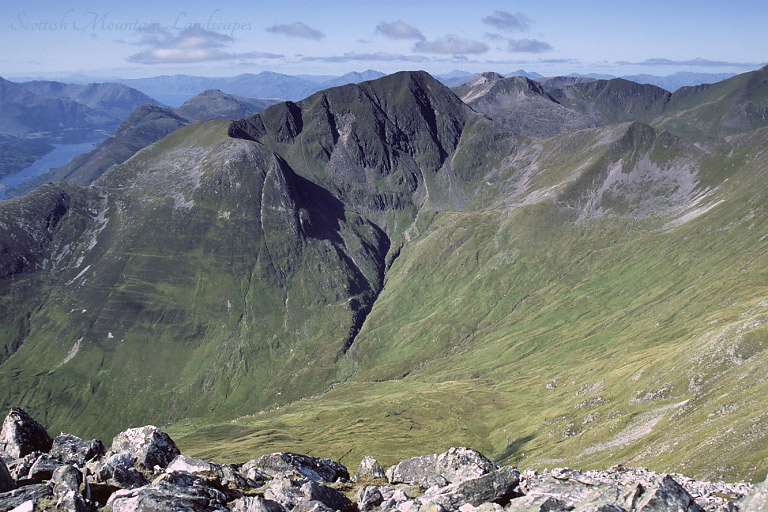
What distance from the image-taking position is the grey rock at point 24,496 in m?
24.4

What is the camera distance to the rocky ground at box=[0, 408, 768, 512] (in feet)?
82.8

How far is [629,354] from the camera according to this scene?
181000 millimetres

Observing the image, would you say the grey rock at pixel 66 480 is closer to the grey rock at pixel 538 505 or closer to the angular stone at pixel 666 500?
the grey rock at pixel 538 505

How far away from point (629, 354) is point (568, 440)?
69.2m

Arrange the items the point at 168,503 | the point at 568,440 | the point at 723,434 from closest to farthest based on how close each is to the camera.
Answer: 1. the point at 168,503
2. the point at 723,434
3. the point at 568,440

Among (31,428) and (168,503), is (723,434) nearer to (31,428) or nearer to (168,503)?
(168,503)

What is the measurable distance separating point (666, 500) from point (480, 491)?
10.4 meters

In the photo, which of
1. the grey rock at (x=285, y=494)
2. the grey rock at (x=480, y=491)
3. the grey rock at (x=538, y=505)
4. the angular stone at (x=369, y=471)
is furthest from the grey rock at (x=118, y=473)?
the grey rock at (x=538, y=505)

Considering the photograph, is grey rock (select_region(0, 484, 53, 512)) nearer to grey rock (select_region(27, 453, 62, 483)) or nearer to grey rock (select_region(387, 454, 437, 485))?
grey rock (select_region(27, 453, 62, 483))

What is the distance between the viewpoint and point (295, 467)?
37.2m

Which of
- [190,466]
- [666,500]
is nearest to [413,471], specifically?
[190,466]

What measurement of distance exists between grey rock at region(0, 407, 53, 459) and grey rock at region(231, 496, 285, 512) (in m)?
21.2

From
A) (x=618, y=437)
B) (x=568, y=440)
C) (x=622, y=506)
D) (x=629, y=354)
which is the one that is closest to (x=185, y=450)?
(x=568, y=440)

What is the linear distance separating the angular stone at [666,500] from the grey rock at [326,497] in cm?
1709
